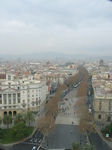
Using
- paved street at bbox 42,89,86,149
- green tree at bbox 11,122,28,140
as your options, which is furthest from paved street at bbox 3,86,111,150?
green tree at bbox 11,122,28,140

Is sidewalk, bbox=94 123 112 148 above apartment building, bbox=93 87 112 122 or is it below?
below

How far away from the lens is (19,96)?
19.7 metres

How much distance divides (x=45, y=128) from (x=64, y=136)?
68.3 inches

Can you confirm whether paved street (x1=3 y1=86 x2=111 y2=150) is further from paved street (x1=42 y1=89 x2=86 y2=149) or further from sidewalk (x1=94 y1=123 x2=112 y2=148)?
sidewalk (x1=94 y1=123 x2=112 y2=148)

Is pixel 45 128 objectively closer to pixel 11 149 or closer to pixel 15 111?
pixel 11 149

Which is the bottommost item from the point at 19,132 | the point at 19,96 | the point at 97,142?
the point at 97,142

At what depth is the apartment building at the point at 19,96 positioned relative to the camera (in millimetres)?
19031

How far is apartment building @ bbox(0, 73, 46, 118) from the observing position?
19031mm

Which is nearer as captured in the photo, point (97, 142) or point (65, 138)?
point (97, 142)

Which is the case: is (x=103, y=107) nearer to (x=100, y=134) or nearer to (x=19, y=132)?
(x=100, y=134)

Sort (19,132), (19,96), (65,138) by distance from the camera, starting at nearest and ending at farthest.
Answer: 1. (19,132)
2. (65,138)
3. (19,96)

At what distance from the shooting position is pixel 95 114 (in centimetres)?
1784

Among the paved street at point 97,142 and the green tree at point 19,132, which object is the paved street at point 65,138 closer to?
the paved street at point 97,142

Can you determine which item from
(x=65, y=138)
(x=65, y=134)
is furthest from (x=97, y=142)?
(x=65, y=134)
